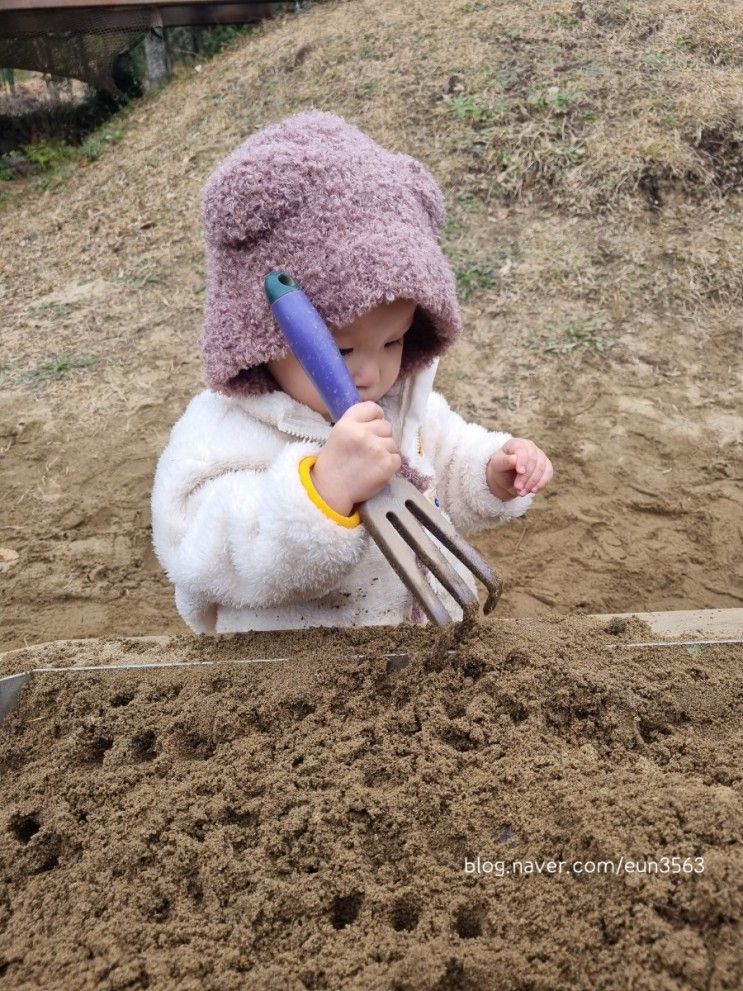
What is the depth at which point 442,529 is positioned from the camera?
1403 mm

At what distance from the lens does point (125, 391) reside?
4.12m

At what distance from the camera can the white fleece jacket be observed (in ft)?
4.75

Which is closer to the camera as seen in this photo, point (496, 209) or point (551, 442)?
point (551, 442)

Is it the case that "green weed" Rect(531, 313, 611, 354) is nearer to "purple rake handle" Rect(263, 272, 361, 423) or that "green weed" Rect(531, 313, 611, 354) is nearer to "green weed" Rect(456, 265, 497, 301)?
"green weed" Rect(456, 265, 497, 301)

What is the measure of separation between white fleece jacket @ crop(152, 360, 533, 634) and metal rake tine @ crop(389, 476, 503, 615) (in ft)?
0.31

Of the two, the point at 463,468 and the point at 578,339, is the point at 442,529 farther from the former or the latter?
the point at 578,339

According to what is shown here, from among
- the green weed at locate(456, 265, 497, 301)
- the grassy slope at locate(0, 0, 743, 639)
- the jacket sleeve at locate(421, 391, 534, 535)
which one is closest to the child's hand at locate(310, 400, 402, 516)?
the jacket sleeve at locate(421, 391, 534, 535)

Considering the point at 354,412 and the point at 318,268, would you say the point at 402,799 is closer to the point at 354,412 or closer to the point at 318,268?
the point at 354,412

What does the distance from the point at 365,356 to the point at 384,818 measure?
2.91ft

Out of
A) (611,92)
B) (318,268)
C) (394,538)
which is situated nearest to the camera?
(394,538)

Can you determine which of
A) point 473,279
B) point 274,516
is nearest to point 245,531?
point 274,516

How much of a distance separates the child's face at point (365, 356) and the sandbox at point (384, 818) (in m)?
0.49

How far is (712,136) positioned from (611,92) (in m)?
0.73

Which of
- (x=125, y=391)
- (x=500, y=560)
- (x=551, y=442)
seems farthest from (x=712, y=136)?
(x=125, y=391)
